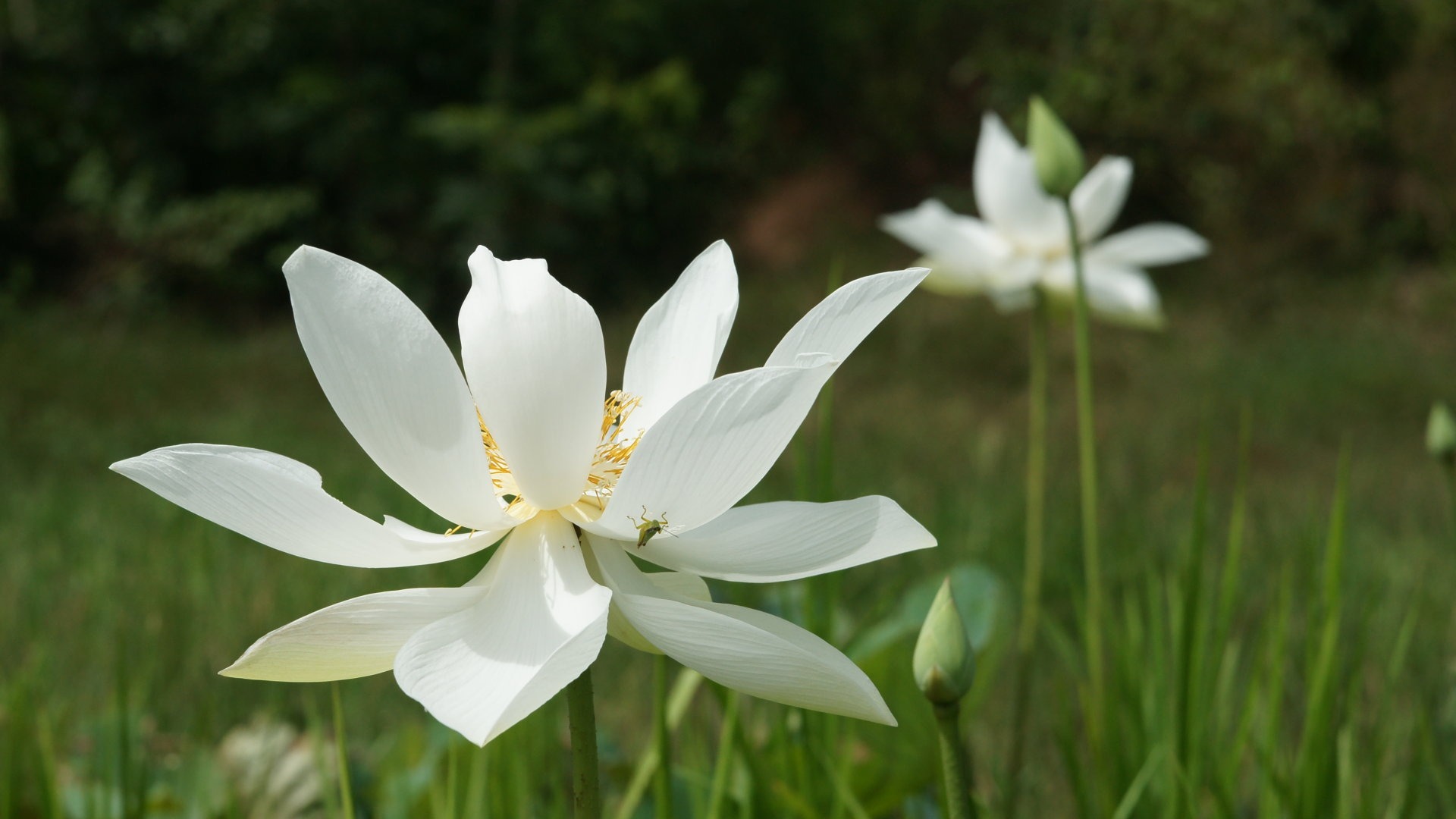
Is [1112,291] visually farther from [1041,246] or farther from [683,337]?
[683,337]

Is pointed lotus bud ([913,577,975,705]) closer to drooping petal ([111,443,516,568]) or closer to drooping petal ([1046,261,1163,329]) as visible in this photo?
drooping petal ([111,443,516,568])

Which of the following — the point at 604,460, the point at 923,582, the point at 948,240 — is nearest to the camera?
the point at 604,460

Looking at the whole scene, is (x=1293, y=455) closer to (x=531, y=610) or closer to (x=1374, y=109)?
(x=1374, y=109)

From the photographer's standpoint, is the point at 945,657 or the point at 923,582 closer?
the point at 945,657

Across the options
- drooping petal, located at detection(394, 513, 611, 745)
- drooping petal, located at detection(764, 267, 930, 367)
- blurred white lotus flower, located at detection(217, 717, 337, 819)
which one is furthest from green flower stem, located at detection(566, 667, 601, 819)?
blurred white lotus flower, located at detection(217, 717, 337, 819)

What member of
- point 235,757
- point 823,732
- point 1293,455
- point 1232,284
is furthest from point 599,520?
point 1232,284

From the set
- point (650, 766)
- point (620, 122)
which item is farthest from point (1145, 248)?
point (620, 122)

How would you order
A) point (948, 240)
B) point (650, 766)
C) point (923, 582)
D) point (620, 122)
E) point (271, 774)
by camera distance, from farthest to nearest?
point (620, 122)
point (923, 582)
point (948, 240)
point (271, 774)
point (650, 766)
